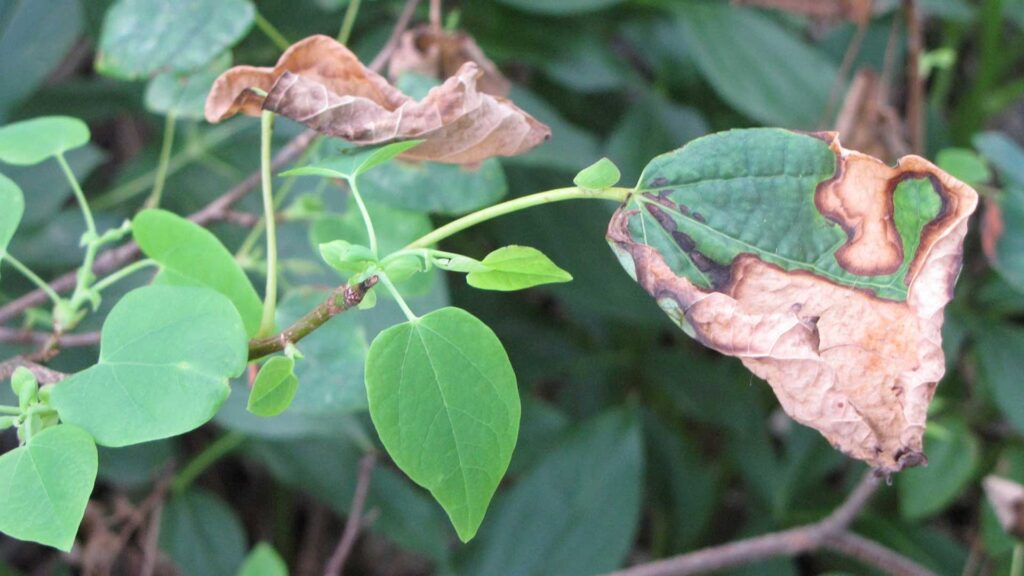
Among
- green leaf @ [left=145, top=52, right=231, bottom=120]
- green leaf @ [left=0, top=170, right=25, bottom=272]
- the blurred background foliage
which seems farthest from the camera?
the blurred background foliage

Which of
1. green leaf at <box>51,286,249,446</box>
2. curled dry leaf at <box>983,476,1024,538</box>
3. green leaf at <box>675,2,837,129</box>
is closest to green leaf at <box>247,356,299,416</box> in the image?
green leaf at <box>51,286,249,446</box>

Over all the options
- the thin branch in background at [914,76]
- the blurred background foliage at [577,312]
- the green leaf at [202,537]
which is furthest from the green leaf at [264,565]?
the thin branch in background at [914,76]

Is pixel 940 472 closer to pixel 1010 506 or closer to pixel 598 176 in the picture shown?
pixel 1010 506

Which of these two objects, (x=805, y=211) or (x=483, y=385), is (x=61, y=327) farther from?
(x=805, y=211)

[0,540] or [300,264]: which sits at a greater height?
[300,264]

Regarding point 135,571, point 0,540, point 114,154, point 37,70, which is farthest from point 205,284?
point 114,154

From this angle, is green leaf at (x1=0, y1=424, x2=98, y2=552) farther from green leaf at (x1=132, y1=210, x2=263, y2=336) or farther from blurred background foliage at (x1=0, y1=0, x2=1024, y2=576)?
blurred background foliage at (x1=0, y1=0, x2=1024, y2=576)

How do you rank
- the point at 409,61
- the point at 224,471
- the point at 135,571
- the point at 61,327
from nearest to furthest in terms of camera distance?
1. the point at 61,327
2. the point at 409,61
3. the point at 135,571
4. the point at 224,471

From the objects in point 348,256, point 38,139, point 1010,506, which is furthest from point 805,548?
point 38,139
